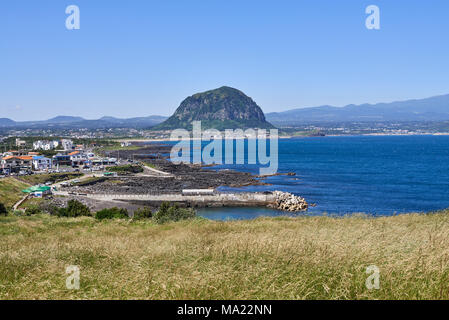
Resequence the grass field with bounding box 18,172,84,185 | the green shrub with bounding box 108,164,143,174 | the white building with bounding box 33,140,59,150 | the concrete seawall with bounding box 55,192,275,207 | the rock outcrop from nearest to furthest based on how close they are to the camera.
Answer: the rock outcrop < the concrete seawall with bounding box 55,192,275,207 < the grass field with bounding box 18,172,84,185 < the green shrub with bounding box 108,164,143,174 < the white building with bounding box 33,140,59,150

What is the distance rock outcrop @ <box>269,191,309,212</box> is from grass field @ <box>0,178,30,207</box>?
28756mm

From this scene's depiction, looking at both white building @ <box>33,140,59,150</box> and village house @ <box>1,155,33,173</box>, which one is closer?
village house @ <box>1,155,33,173</box>

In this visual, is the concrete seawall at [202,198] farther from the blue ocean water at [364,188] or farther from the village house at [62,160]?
the village house at [62,160]

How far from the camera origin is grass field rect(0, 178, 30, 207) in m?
42.9

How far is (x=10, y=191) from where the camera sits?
5050cm

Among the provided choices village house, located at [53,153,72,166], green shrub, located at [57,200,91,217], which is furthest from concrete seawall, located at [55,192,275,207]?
village house, located at [53,153,72,166]

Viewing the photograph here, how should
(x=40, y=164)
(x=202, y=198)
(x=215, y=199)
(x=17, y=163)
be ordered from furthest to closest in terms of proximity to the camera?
(x=17, y=163)
(x=40, y=164)
(x=202, y=198)
(x=215, y=199)

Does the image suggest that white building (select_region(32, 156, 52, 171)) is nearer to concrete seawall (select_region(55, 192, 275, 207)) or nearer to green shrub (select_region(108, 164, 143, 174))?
green shrub (select_region(108, 164, 143, 174))

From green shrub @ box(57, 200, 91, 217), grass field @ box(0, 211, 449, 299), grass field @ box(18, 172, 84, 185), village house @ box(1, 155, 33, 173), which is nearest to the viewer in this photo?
grass field @ box(0, 211, 449, 299)

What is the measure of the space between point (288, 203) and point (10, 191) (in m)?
35.4

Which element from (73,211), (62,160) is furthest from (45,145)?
(73,211)

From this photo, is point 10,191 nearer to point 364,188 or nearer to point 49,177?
point 49,177
